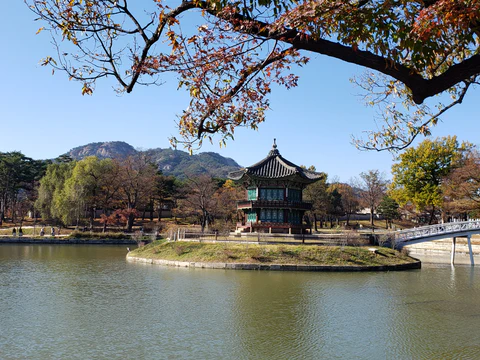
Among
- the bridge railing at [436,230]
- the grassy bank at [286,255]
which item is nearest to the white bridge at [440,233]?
the bridge railing at [436,230]

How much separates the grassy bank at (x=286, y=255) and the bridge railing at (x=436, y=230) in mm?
2601

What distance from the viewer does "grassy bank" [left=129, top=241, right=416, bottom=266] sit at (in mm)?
25859

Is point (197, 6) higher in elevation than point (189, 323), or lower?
higher

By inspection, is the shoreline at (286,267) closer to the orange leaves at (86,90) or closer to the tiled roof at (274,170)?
the tiled roof at (274,170)

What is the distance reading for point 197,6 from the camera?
514 centimetres

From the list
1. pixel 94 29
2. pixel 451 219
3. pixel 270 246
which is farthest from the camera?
pixel 451 219

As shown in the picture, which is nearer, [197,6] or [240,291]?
[197,6]

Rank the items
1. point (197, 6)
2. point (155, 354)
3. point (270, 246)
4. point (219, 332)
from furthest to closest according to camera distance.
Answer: point (270, 246) → point (219, 332) → point (155, 354) → point (197, 6)

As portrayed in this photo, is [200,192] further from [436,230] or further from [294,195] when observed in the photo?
[436,230]

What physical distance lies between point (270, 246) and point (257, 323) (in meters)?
14.5

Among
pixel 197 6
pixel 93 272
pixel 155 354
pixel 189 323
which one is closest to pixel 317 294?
pixel 189 323

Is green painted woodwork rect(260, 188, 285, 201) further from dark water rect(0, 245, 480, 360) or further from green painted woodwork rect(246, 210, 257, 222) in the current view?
dark water rect(0, 245, 480, 360)

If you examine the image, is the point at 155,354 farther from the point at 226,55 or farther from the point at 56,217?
the point at 56,217

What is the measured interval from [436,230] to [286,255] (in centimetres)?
1242
